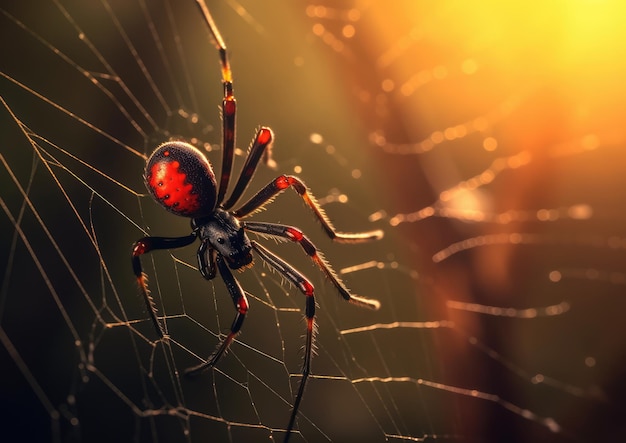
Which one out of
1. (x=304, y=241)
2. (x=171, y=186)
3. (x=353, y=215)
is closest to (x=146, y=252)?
(x=171, y=186)

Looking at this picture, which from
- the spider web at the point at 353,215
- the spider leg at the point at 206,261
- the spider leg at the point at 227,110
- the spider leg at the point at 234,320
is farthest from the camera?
the spider web at the point at 353,215

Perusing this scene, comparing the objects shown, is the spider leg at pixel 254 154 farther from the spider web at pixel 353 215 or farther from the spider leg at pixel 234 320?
the spider web at pixel 353 215

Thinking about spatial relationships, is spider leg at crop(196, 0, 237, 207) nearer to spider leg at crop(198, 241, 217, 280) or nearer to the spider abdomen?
the spider abdomen

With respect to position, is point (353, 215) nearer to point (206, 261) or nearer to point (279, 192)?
point (279, 192)

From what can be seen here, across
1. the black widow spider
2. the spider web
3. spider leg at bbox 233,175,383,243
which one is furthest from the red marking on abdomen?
the spider web

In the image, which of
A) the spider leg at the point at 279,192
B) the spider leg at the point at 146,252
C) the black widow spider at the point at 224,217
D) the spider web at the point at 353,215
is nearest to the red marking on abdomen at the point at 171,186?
the black widow spider at the point at 224,217

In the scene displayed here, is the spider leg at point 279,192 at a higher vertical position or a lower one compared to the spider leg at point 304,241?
higher

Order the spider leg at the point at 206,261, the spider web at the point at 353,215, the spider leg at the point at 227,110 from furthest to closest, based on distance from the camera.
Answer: the spider web at the point at 353,215 → the spider leg at the point at 227,110 → the spider leg at the point at 206,261
